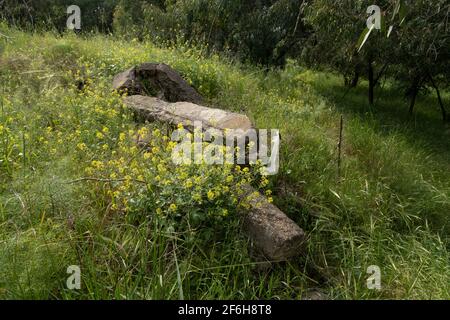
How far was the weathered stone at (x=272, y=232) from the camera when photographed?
2795 millimetres

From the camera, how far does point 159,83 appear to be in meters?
5.30

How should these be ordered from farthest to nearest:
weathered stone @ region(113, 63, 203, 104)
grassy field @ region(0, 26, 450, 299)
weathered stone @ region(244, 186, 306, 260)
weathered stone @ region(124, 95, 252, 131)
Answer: weathered stone @ region(113, 63, 203, 104) → weathered stone @ region(124, 95, 252, 131) → weathered stone @ region(244, 186, 306, 260) → grassy field @ region(0, 26, 450, 299)

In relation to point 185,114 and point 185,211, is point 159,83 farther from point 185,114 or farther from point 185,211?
point 185,211

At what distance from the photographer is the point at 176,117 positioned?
4168 millimetres

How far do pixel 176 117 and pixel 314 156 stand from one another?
1445 millimetres

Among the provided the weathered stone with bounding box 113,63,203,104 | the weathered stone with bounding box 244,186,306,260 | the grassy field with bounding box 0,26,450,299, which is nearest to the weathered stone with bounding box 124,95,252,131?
the grassy field with bounding box 0,26,450,299

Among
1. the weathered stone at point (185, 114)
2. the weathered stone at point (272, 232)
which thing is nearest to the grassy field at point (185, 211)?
the weathered stone at point (272, 232)

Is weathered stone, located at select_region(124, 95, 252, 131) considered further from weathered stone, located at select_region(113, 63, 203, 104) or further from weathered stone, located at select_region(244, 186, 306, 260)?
weathered stone, located at select_region(244, 186, 306, 260)

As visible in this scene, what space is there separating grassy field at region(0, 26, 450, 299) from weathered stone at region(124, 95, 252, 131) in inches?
9.3

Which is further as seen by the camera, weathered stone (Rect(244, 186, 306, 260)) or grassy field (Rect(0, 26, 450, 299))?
weathered stone (Rect(244, 186, 306, 260))

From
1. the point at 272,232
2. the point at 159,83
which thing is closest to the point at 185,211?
the point at 272,232

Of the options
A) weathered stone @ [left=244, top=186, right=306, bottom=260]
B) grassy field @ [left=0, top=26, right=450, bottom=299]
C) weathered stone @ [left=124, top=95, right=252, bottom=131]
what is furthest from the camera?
weathered stone @ [left=124, top=95, right=252, bottom=131]

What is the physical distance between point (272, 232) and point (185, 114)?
5.97 ft

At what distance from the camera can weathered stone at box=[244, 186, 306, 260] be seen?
279 centimetres
